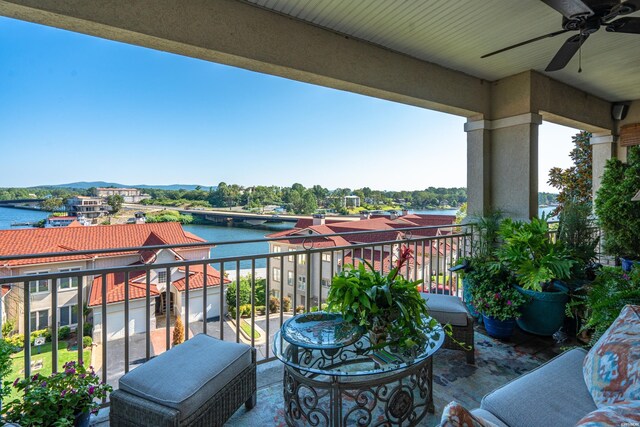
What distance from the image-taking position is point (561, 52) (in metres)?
2.68

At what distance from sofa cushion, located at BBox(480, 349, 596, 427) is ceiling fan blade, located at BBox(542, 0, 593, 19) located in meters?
2.22

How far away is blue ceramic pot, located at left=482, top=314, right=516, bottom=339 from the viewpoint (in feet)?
8.91

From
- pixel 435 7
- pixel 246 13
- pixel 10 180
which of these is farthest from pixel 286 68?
pixel 10 180

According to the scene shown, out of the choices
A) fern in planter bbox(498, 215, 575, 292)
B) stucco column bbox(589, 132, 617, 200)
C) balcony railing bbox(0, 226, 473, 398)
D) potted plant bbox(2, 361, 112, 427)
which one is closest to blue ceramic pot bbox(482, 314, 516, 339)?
fern in planter bbox(498, 215, 575, 292)

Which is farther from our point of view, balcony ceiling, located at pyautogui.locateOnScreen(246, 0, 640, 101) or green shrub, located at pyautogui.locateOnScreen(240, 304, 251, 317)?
green shrub, located at pyautogui.locateOnScreen(240, 304, 251, 317)

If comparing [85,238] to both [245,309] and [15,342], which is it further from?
[245,309]

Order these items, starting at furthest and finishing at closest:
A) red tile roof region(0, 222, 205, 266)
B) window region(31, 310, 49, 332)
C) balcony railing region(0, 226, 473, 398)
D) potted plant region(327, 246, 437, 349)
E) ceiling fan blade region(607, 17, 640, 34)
Answer: 1. red tile roof region(0, 222, 205, 266)
2. window region(31, 310, 49, 332)
3. ceiling fan blade region(607, 17, 640, 34)
4. balcony railing region(0, 226, 473, 398)
5. potted plant region(327, 246, 437, 349)

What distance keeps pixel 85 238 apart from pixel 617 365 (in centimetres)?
402

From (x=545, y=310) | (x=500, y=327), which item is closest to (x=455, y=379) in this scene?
(x=500, y=327)

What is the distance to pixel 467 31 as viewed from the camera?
3.01 m

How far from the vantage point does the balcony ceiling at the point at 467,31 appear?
2613 mm

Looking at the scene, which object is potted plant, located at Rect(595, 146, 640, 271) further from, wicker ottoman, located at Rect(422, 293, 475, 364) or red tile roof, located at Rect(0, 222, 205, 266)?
red tile roof, located at Rect(0, 222, 205, 266)

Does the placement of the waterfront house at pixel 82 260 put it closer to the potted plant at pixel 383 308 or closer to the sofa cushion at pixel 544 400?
the potted plant at pixel 383 308

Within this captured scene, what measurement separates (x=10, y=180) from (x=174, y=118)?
8418mm
